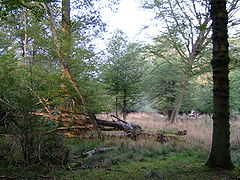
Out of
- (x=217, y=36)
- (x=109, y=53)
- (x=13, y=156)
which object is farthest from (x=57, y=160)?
(x=109, y=53)

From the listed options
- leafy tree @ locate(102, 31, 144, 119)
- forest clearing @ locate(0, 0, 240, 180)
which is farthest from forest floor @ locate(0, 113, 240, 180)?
leafy tree @ locate(102, 31, 144, 119)

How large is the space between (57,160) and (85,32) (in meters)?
6.49

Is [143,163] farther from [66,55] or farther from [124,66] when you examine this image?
[124,66]

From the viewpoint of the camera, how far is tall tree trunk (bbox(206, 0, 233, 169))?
14.5ft

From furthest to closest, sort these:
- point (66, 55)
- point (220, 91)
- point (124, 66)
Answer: point (124, 66), point (66, 55), point (220, 91)

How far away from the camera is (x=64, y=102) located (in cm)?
861

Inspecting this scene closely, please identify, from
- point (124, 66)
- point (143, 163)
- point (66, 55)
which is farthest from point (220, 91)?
point (124, 66)

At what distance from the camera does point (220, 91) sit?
446 centimetres

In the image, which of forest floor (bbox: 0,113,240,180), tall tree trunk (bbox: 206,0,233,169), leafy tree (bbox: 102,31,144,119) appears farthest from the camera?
leafy tree (bbox: 102,31,144,119)

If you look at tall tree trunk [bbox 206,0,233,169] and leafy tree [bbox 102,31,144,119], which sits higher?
leafy tree [bbox 102,31,144,119]

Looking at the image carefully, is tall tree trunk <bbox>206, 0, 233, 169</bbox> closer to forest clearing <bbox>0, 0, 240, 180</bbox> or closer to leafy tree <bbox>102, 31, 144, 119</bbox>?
forest clearing <bbox>0, 0, 240, 180</bbox>

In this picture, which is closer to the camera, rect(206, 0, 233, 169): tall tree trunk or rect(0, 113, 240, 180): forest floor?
rect(0, 113, 240, 180): forest floor

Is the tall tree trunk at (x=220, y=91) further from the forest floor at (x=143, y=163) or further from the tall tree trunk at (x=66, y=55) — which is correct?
the tall tree trunk at (x=66, y=55)

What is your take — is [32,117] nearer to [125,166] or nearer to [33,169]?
[33,169]
